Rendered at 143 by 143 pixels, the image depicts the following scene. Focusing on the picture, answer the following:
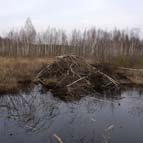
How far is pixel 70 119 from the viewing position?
9484mm

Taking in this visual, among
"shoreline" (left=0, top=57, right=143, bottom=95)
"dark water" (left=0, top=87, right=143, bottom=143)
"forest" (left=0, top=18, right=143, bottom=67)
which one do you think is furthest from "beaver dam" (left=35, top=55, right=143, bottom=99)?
"forest" (left=0, top=18, right=143, bottom=67)

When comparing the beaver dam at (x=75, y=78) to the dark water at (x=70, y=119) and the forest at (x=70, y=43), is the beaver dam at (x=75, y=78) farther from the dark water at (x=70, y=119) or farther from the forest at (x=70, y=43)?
the forest at (x=70, y=43)

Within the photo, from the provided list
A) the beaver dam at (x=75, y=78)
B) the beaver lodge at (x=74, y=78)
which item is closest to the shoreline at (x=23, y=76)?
the beaver dam at (x=75, y=78)

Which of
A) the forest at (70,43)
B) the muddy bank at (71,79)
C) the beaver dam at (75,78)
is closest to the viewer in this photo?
the muddy bank at (71,79)

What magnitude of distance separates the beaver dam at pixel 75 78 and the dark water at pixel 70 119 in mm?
1150

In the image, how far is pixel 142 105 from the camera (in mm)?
12102

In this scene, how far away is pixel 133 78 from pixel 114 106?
7.92 m

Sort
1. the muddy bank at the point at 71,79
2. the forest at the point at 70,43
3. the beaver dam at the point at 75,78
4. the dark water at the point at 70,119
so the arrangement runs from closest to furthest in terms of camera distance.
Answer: the dark water at the point at 70,119, the muddy bank at the point at 71,79, the beaver dam at the point at 75,78, the forest at the point at 70,43

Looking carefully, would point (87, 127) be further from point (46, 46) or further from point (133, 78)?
point (46, 46)

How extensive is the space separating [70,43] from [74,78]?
1473 inches

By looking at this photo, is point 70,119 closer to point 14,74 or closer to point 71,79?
point 71,79

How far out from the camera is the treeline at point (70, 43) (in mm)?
46656

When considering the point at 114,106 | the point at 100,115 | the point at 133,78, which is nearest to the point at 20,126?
the point at 100,115

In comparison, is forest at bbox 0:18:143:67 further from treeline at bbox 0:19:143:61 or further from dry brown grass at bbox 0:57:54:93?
dry brown grass at bbox 0:57:54:93
